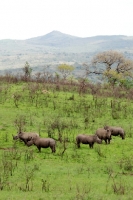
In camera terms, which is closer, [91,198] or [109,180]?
[91,198]

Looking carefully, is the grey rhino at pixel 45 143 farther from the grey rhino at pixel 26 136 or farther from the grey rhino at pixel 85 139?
the grey rhino at pixel 85 139

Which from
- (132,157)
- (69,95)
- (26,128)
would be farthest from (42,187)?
(69,95)

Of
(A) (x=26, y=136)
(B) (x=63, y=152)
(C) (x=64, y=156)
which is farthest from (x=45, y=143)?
(A) (x=26, y=136)

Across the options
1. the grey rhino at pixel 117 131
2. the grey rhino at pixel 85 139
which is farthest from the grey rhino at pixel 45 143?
the grey rhino at pixel 117 131

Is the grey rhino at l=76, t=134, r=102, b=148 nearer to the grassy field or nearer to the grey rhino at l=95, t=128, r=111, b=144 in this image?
the grassy field


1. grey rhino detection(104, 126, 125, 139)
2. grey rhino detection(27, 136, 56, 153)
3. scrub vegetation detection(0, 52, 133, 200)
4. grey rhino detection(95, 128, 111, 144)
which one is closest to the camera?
scrub vegetation detection(0, 52, 133, 200)

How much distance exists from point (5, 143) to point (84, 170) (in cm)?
677

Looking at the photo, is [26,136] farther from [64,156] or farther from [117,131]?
[117,131]

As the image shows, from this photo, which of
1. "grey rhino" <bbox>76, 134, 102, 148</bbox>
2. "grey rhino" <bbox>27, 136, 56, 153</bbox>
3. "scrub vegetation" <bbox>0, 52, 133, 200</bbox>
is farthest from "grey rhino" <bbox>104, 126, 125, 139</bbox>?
"grey rhino" <bbox>27, 136, 56, 153</bbox>

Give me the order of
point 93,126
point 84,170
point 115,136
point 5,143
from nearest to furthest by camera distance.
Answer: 1. point 84,170
2. point 5,143
3. point 115,136
4. point 93,126

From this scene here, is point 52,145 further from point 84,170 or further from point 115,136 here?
point 115,136

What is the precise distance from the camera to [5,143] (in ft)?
70.5

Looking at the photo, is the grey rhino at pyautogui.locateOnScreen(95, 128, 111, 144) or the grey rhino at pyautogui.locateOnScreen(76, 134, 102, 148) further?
the grey rhino at pyautogui.locateOnScreen(95, 128, 111, 144)

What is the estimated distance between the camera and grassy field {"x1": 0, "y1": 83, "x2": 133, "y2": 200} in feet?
45.4
